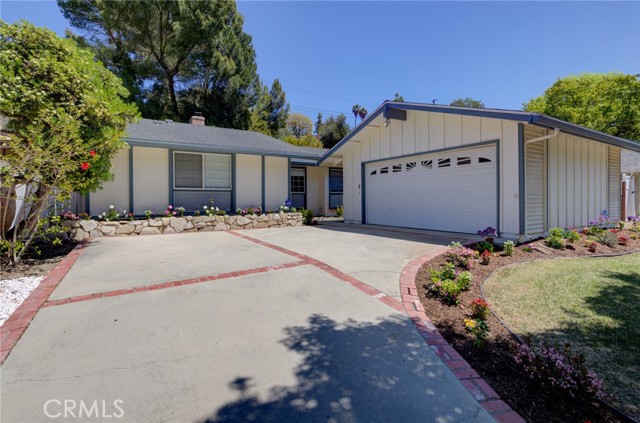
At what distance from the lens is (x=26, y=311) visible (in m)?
3.39

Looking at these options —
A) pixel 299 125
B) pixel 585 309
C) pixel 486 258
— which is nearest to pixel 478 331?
pixel 585 309

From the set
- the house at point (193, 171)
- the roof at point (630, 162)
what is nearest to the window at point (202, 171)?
the house at point (193, 171)

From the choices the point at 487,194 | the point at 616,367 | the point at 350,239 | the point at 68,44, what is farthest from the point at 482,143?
the point at 68,44

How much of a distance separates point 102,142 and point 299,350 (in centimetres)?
609

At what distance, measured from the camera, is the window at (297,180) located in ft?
48.3

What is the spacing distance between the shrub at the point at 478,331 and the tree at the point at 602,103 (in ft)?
82.4

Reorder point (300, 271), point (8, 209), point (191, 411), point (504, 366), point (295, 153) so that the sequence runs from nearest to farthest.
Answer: point (191, 411) → point (504, 366) → point (300, 271) → point (8, 209) → point (295, 153)

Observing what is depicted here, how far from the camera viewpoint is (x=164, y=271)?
5.07 metres

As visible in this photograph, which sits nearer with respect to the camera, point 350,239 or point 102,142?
point 102,142

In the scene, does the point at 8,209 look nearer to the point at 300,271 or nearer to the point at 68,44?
the point at 68,44

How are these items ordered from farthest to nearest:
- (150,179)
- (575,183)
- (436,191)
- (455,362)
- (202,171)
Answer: (202,171), (150,179), (436,191), (575,183), (455,362)

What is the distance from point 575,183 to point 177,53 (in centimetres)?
2421

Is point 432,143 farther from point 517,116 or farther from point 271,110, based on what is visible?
point 271,110

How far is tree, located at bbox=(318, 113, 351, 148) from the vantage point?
103ft
